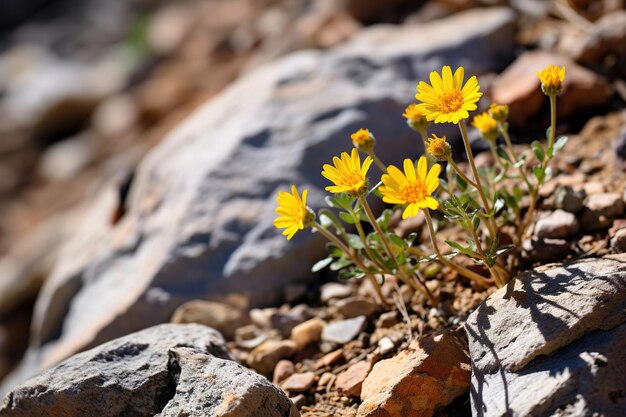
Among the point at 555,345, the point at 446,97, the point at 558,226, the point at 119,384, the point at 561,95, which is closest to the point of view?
the point at 555,345

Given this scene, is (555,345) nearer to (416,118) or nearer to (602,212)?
(602,212)

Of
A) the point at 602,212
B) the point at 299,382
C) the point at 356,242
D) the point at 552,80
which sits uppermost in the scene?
the point at 552,80

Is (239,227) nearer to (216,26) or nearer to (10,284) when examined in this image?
(10,284)

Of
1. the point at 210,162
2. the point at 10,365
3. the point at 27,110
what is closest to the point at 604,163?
the point at 210,162

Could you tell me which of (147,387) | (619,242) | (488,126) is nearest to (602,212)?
(619,242)

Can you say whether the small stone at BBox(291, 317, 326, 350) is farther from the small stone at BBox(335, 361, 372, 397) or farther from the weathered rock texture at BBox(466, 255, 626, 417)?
the weathered rock texture at BBox(466, 255, 626, 417)

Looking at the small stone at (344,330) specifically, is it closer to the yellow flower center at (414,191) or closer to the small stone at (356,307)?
the small stone at (356,307)
